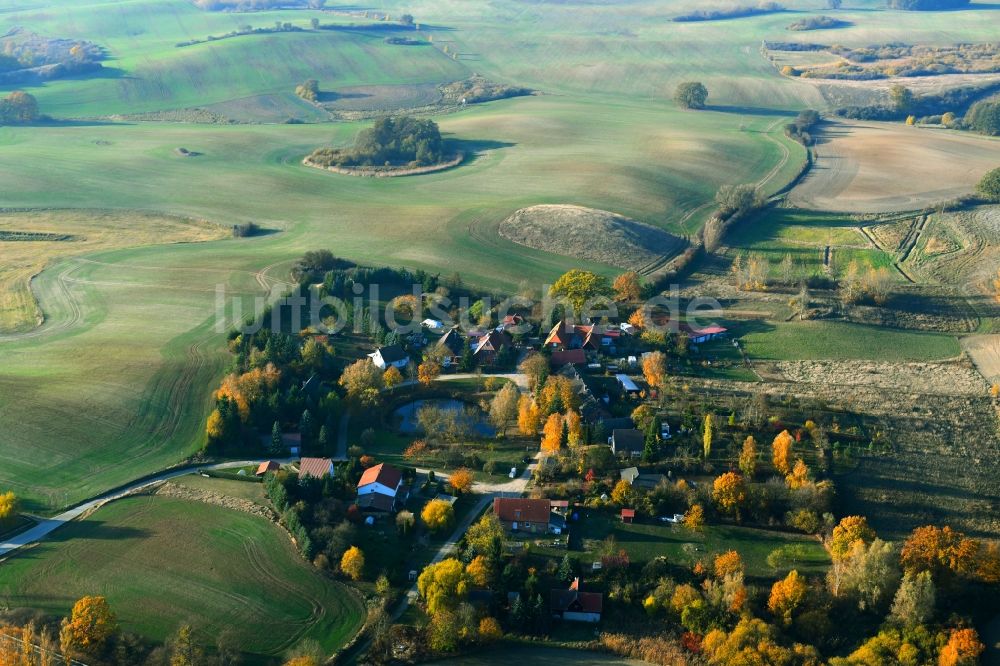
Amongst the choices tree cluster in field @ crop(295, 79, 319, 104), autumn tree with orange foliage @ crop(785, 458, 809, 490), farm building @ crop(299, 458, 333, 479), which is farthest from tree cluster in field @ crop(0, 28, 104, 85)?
autumn tree with orange foliage @ crop(785, 458, 809, 490)

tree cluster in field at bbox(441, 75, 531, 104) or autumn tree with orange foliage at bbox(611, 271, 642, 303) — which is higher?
tree cluster in field at bbox(441, 75, 531, 104)

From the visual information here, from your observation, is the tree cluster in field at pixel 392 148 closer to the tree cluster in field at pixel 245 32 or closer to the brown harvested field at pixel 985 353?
the brown harvested field at pixel 985 353

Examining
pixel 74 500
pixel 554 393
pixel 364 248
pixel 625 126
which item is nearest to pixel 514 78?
pixel 625 126

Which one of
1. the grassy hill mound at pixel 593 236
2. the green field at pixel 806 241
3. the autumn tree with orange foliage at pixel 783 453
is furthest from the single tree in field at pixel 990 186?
the autumn tree with orange foliage at pixel 783 453

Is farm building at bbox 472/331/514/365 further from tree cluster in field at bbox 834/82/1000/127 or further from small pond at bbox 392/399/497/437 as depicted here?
tree cluster in field at bbox 834/82/1000/127

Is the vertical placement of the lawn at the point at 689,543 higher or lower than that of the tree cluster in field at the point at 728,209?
lower

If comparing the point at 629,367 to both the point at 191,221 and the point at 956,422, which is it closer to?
the point at 956,422

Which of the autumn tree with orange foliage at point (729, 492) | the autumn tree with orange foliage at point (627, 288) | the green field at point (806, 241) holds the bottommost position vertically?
the autumn tree with orange foliage at point (729, 492)
